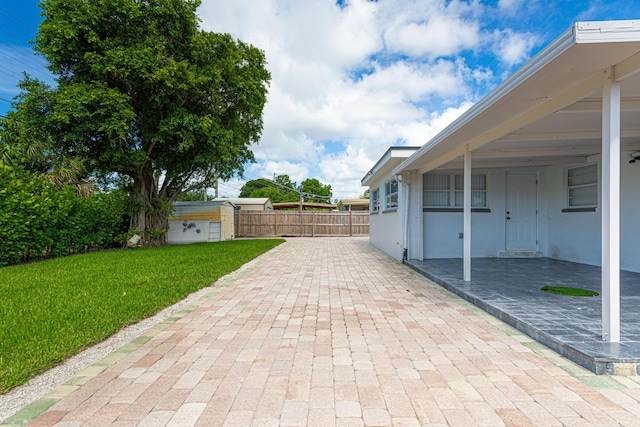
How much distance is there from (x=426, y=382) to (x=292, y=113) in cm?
1885

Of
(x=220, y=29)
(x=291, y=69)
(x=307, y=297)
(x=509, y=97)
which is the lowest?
(x=307, y=297)

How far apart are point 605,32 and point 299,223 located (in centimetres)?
1891

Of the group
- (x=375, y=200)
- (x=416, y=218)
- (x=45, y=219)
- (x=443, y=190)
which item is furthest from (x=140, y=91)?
(x=443, y=190)

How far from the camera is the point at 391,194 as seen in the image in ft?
33.4

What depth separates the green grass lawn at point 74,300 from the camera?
2.76 metres

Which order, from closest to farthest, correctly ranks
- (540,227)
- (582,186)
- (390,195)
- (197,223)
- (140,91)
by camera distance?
(582,186) < (540,227) < (390,195) < (140,91) < (197,223)

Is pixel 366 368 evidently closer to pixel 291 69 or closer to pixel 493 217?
pixel 493 217

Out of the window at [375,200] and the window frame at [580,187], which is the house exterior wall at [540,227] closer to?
the window frame at [580,187]

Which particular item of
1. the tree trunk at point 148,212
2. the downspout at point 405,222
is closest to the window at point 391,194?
the downspout at point 405,222

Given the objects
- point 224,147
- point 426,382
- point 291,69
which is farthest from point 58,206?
point 426,382

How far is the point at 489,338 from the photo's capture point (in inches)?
126

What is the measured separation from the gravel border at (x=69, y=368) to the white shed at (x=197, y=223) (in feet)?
40.8

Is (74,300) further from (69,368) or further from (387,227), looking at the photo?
(387,227)

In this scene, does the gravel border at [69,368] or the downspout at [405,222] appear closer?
the gravel border at [69,368]
